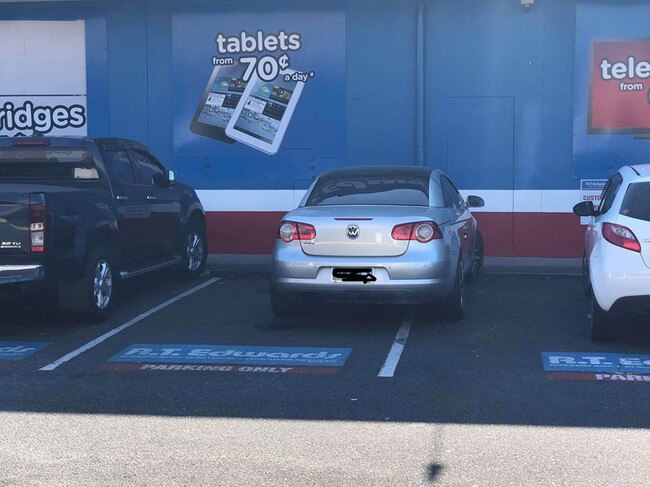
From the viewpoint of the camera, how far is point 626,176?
8.99 m

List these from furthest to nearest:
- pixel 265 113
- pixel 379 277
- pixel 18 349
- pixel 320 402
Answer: pixel 265 113, pixel 379 277, pixel 18 349, pixel 320 402

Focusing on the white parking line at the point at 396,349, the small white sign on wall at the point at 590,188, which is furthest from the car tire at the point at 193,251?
the small white sign on wall at the point at 590,188

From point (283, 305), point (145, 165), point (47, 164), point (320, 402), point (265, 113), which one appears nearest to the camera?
point (320, 402)

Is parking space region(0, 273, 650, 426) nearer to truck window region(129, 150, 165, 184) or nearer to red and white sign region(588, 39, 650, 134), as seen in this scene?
truck window region(129, 150, 165, 184)

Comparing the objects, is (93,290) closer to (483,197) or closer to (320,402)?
(320,402)

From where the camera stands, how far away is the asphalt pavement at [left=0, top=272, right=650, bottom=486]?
5465mm

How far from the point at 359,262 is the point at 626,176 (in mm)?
2582

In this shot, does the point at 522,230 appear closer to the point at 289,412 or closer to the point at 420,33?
the point at 420,33

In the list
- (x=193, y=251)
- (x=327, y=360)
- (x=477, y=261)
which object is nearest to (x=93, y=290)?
(x=327, y=360)

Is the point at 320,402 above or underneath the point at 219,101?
underneath

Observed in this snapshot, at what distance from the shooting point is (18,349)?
28.4ft

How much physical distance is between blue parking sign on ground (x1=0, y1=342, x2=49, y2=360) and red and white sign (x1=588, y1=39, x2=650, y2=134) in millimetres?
8632

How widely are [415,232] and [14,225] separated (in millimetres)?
3577

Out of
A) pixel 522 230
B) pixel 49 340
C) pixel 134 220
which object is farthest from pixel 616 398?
pixel 522 230
